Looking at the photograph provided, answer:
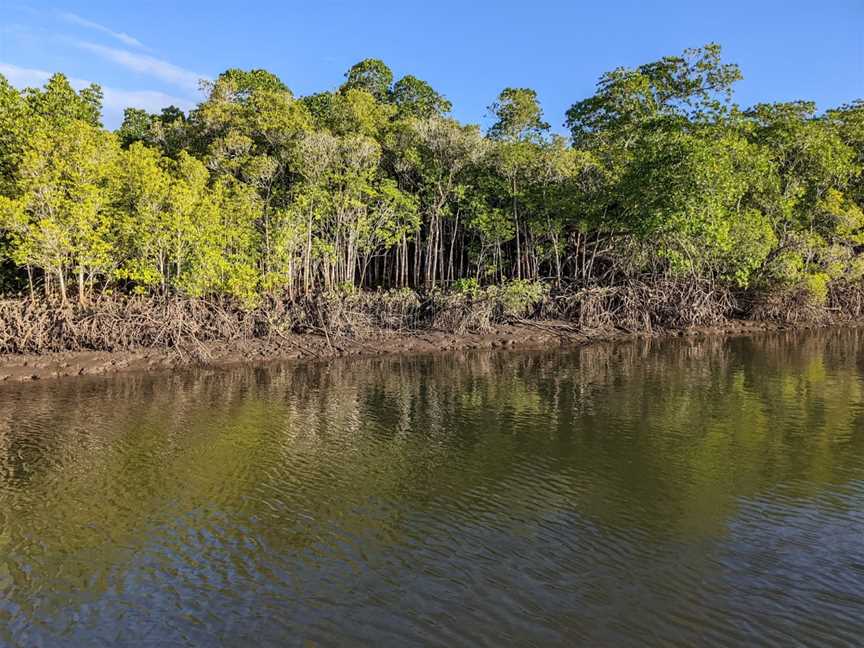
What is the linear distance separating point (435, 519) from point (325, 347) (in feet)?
63.9

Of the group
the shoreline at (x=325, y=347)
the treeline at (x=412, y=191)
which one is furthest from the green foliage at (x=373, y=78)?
the shoreline at (x=325, y=347)

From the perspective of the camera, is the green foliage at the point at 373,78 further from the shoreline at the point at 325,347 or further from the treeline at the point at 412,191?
the shoreline at the point at 325,347

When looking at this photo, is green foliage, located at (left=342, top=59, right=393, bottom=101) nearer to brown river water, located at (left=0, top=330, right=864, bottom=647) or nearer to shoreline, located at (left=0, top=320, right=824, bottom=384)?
shoreline, located at (left=0, top=320, right=824, bottom=384)

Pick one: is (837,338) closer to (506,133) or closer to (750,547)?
(506,133)

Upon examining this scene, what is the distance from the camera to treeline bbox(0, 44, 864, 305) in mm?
26516

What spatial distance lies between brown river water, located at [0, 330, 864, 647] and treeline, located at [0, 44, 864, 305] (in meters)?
8.79

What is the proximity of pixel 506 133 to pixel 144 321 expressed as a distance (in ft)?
73.9

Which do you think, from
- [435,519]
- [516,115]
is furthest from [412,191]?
[435,519]

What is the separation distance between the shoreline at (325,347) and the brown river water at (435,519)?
4.79 metres

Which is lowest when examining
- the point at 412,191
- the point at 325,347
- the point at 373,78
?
the point at 325,347

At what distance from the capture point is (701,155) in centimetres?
3070

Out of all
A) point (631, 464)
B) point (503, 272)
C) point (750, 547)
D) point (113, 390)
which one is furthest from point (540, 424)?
point (503, 272)

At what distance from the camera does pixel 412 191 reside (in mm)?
38000

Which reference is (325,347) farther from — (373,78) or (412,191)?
(373,78)
